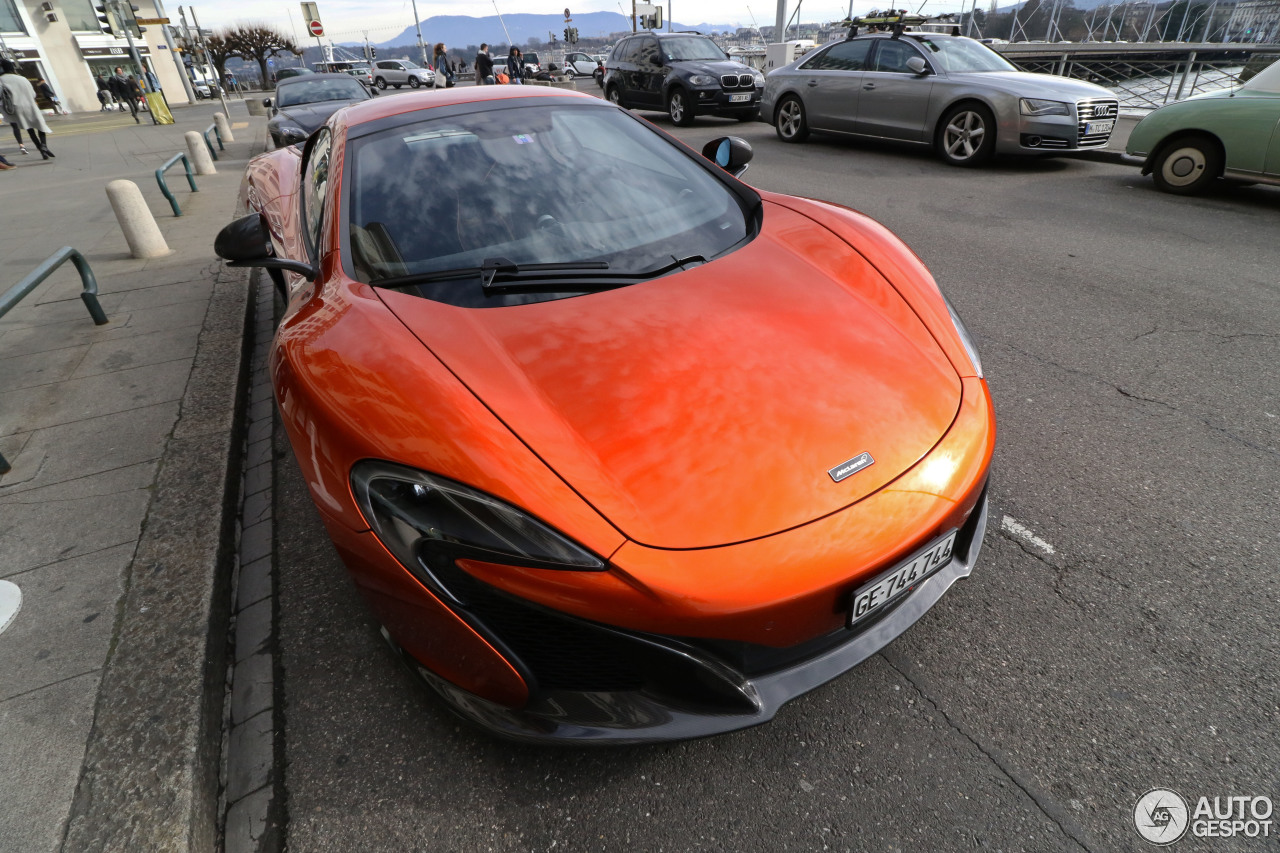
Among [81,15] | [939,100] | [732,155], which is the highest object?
[81,15]

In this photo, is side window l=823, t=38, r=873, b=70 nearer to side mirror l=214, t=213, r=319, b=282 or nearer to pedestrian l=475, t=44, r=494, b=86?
side mirror l=214, t=213, r=319, b=282

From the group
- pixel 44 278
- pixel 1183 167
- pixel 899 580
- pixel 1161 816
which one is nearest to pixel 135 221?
pixel 44 278

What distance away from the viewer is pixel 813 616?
1.41 metres

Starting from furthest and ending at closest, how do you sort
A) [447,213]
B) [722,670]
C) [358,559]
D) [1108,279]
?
[1108,279]
[447,213]
[358,559]
[722,670]

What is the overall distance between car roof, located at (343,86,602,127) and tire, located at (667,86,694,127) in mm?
10841

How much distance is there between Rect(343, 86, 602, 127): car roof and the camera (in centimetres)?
268

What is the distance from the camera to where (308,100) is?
36.5ft

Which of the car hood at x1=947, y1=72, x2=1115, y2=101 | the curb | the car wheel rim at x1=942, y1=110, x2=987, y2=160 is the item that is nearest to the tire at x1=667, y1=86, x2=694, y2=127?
the car hood at x1=947, y1=72, x2=1115, y2=101

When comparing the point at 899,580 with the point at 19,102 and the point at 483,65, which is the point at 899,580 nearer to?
the point at 19,102

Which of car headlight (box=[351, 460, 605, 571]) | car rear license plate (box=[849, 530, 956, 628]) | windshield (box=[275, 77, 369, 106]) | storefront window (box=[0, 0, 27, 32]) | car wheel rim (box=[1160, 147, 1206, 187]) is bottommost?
car wheel rim (box=[1160, 147, 1206, 187])

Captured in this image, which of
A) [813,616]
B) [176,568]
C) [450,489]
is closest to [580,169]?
[450,489]

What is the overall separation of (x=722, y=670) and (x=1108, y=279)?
461cm

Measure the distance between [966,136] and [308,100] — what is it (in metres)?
10.1

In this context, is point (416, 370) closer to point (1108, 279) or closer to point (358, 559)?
point (358, 559)
